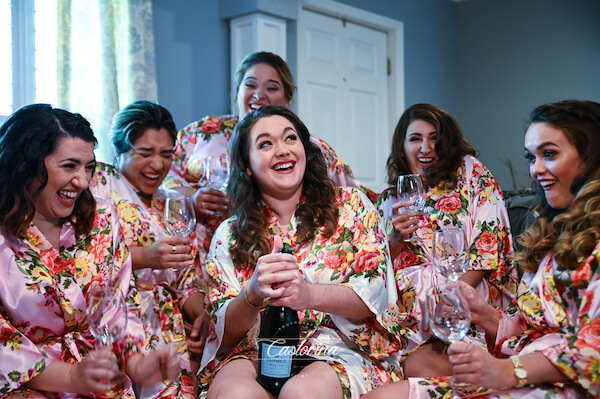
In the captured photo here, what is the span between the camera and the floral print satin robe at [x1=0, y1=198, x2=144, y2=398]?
71.3 inches

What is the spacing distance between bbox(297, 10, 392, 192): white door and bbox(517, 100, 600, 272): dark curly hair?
386 centimetres

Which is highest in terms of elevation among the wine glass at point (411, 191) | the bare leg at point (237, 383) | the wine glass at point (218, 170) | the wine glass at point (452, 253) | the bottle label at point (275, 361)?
the wine glass at point (218, 170)

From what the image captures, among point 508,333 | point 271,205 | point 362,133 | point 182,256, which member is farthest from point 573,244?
point 362,133

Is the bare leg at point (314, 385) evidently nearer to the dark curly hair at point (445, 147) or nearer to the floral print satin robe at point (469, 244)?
the floral print satin robe at point (469, 244)

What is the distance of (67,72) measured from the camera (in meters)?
4.02

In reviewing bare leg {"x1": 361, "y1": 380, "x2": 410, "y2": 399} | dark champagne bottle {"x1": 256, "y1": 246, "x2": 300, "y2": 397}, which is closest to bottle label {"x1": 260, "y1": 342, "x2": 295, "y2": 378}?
dark champagne bottle {"x1": 256, "y1": 246, "x2": 300, "y2": 397}

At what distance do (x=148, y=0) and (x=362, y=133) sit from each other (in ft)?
8.90

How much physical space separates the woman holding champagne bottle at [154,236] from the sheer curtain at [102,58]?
1.34 metres

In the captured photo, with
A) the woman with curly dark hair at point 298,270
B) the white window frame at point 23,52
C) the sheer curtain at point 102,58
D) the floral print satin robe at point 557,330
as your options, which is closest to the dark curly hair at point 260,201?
the woman with curly dark hair at point 298,270

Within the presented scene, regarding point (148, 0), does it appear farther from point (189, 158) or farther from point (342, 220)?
point (342, 220)

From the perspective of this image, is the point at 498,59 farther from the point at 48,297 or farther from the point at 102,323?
the point at 102,323

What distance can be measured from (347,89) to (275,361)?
465 cm

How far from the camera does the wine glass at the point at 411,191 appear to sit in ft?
7.94

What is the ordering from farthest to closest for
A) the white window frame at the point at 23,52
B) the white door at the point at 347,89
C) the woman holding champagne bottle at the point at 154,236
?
the white door at the point at 347,89 < the white window frame at the point at 23,52 < the woman holding champagne bottle at the point at 154,236
